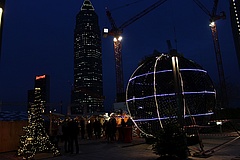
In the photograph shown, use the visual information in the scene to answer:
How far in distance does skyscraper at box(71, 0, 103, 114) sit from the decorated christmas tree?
13995cm

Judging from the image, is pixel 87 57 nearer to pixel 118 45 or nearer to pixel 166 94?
pixel 118 45

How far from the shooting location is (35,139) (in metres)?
10.4

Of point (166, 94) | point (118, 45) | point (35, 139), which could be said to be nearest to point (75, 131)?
point (35, 139)

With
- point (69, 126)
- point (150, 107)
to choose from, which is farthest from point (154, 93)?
point (69, 126)

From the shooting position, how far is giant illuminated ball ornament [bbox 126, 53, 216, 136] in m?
9.96

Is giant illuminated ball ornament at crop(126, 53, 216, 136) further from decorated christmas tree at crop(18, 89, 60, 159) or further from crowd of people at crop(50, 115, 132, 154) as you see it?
decorated christmas tree at crop(18, 89, 60, 159)

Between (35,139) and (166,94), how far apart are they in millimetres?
6443

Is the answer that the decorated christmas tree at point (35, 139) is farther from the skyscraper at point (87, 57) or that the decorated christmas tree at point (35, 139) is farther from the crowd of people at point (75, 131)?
the skyscraper at point (87, 57)

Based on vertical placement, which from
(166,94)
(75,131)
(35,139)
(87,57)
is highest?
(87,57)

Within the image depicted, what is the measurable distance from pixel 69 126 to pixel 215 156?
6.38m

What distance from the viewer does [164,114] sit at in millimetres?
9891

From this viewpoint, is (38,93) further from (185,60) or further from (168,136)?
(185,60)

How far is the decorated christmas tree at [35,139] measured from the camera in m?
9.80

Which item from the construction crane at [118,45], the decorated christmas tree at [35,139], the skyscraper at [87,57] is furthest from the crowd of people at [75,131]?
the skyscraper at [87,57]
